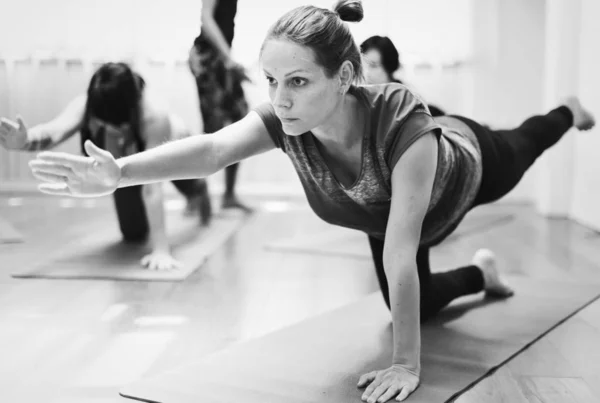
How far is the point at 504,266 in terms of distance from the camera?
2.50 meters

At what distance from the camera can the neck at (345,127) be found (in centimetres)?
136

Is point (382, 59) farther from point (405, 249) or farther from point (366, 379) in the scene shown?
point (366, 379)

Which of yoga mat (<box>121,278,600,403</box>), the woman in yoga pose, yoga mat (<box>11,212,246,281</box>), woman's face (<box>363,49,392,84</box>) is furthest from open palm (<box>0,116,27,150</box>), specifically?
woman's face (<box>363,49,392,84</box>)

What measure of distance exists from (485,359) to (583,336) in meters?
0.34

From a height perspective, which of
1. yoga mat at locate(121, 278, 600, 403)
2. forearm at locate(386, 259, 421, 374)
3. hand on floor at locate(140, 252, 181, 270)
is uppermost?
forearm at locate(386, 259, 421, 374)

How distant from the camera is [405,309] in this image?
1.28 m

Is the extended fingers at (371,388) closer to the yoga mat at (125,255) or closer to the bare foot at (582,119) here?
the yoga mat at (125,255)

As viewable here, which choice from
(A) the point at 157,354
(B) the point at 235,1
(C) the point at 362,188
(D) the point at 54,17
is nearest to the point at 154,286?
(A) the point at 157,354

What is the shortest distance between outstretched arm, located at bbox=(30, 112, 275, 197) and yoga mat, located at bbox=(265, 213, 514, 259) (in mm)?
1385

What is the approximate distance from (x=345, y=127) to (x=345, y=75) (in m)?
0.11

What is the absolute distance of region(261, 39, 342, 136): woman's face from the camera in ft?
4.02

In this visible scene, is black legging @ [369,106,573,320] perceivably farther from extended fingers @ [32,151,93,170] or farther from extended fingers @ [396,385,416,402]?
extended fingers @ [32,151,93,170]

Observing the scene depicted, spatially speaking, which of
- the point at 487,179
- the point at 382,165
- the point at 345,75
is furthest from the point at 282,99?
the point at 487,179

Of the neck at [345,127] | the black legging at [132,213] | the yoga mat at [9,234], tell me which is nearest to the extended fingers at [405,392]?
the neck at [345,127]
